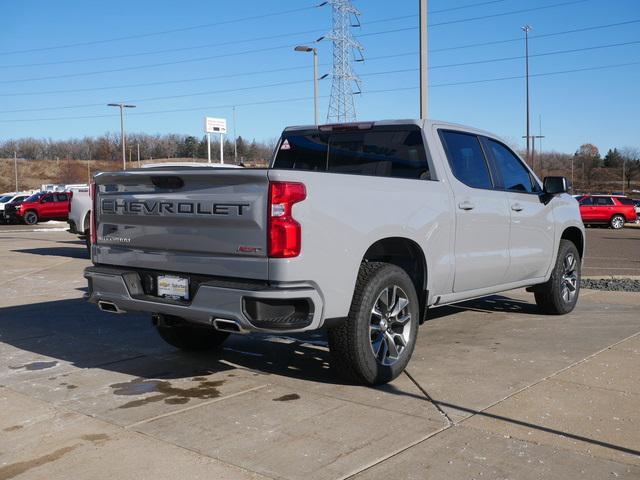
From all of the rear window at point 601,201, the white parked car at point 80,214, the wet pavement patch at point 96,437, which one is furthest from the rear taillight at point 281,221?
the rear window at point 601,201

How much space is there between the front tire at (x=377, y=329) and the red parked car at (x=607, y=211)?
100 ft

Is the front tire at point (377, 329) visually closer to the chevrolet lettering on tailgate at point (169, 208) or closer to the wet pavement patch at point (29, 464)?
the chevrolet lettering on tailgate at point (169, 208)

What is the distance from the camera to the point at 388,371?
5.17 m

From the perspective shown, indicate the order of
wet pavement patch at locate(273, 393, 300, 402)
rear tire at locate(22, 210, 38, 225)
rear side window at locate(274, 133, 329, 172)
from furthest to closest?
rear tire at locate(22, 210, 38, 225) → rear side window at locate(274, 133, 329, 172) → wet pavement patch at locate(273, 393, 300, 402)

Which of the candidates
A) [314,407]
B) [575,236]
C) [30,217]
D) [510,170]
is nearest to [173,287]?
[314,407]

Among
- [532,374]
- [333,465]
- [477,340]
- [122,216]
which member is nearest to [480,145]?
[477,340]

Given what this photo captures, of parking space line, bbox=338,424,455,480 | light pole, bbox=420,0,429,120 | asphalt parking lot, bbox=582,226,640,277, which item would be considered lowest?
asphalt parking lot, bbox=582,226,640,277

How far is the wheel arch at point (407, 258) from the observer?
17.5 ft

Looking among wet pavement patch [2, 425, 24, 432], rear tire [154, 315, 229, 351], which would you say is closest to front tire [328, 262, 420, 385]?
rear tire [154, 315, 229, 351]

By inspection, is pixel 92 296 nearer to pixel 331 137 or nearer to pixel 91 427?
pixel 91 427

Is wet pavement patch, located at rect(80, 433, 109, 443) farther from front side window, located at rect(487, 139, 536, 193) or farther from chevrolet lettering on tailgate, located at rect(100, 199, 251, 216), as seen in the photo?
front side window, located at rect(487, 139, 536, 193)

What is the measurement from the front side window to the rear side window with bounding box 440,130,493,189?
0.28 metres

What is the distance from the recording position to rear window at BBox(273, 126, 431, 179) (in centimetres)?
607

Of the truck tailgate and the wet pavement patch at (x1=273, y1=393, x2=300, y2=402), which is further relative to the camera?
→ the wet pavement patch at (x1=273, y1=393, x2=300, y2=402)
